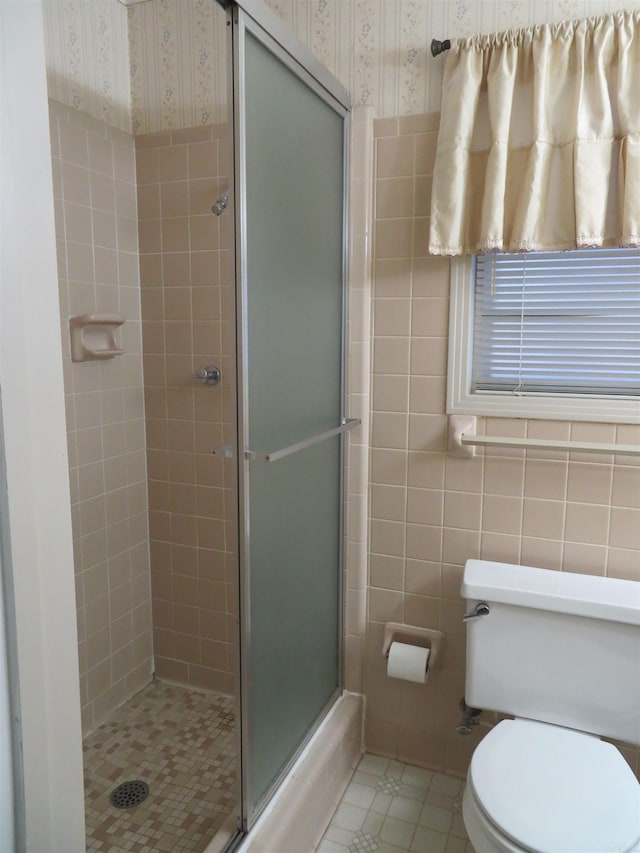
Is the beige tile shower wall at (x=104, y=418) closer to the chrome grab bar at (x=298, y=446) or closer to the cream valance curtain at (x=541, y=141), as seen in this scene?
the chrome grab bar at (x=298, y=446)

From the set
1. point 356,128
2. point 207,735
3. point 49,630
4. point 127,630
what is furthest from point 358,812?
point 356,128

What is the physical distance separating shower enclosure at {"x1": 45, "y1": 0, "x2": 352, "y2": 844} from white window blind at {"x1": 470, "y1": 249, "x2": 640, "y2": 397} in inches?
17.2

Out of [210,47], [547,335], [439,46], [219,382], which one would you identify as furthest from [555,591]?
[210,47]

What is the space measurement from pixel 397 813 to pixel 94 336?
1733mm

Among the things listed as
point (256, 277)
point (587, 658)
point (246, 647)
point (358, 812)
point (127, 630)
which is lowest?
point (358, 812)

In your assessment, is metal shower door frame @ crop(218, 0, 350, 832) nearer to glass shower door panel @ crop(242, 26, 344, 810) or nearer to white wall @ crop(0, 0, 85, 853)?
glass shower door panel @ crop(242, 26, 344, 810)

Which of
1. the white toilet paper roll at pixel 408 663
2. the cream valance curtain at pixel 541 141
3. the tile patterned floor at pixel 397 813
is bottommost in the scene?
the tile patterned floor at pixel 397 813

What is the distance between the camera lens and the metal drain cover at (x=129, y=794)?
1815 mm

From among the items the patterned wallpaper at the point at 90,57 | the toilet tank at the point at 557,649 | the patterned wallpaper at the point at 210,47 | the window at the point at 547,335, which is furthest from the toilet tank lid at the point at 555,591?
the patterned wallpaper at the point at 90,57

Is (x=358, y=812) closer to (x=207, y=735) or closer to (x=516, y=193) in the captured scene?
(x=207, y=735)

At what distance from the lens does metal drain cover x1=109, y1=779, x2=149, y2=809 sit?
1.82 meters

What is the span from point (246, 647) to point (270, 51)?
1332mm

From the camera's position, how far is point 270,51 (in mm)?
1369

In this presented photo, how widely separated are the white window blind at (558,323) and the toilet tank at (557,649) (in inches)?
21.1
